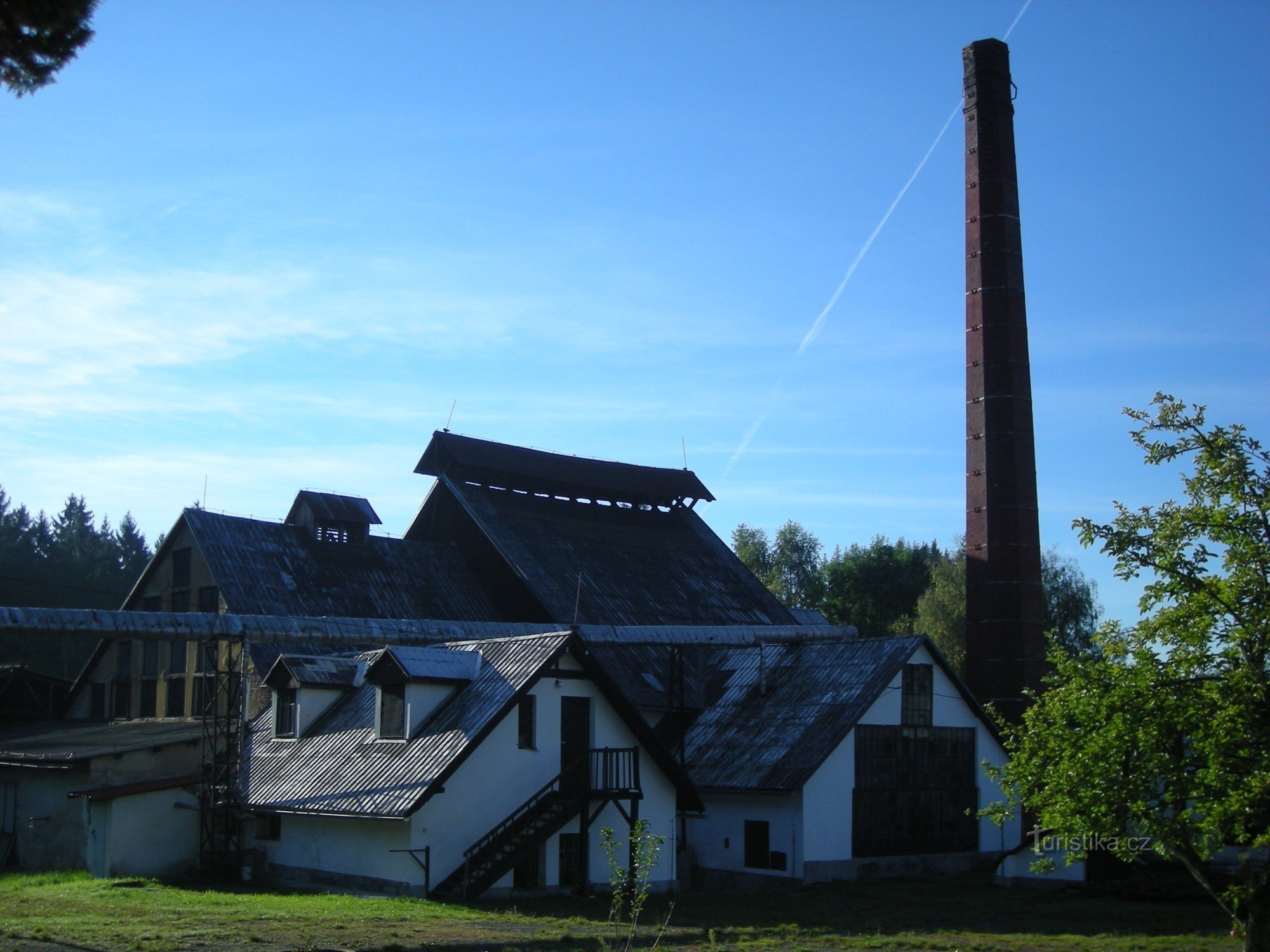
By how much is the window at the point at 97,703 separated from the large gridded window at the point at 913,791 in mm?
23712

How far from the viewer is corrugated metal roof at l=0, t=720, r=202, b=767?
98.9 feet

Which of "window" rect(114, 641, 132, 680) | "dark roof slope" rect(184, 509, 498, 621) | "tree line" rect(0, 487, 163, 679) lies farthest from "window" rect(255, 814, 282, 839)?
"tree line" rect(0, 487, 163, 679)

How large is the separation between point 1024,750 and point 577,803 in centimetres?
1137

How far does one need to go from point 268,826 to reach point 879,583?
60114 millimetres

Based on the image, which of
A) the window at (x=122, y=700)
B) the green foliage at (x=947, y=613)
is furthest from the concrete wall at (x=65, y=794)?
the green foliage at (x=947, y=613)

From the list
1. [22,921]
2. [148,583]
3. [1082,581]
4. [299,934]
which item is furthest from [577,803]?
[1082,581]

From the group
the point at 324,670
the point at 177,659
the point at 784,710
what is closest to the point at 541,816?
the point at 324,670

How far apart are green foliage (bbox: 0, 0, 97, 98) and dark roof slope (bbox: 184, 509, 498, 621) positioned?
2912cm

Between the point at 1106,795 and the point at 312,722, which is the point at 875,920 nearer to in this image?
the point at 1106,795

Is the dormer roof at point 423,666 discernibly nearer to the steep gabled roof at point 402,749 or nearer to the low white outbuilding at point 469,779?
the low white outbuilding at point 469,779

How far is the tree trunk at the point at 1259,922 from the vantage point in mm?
16156

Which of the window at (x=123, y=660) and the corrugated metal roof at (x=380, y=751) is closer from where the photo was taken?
the corrugated metal roof at (x=380, y=751)

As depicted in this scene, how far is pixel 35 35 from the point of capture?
31.1 feet

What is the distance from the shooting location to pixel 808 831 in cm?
3131
